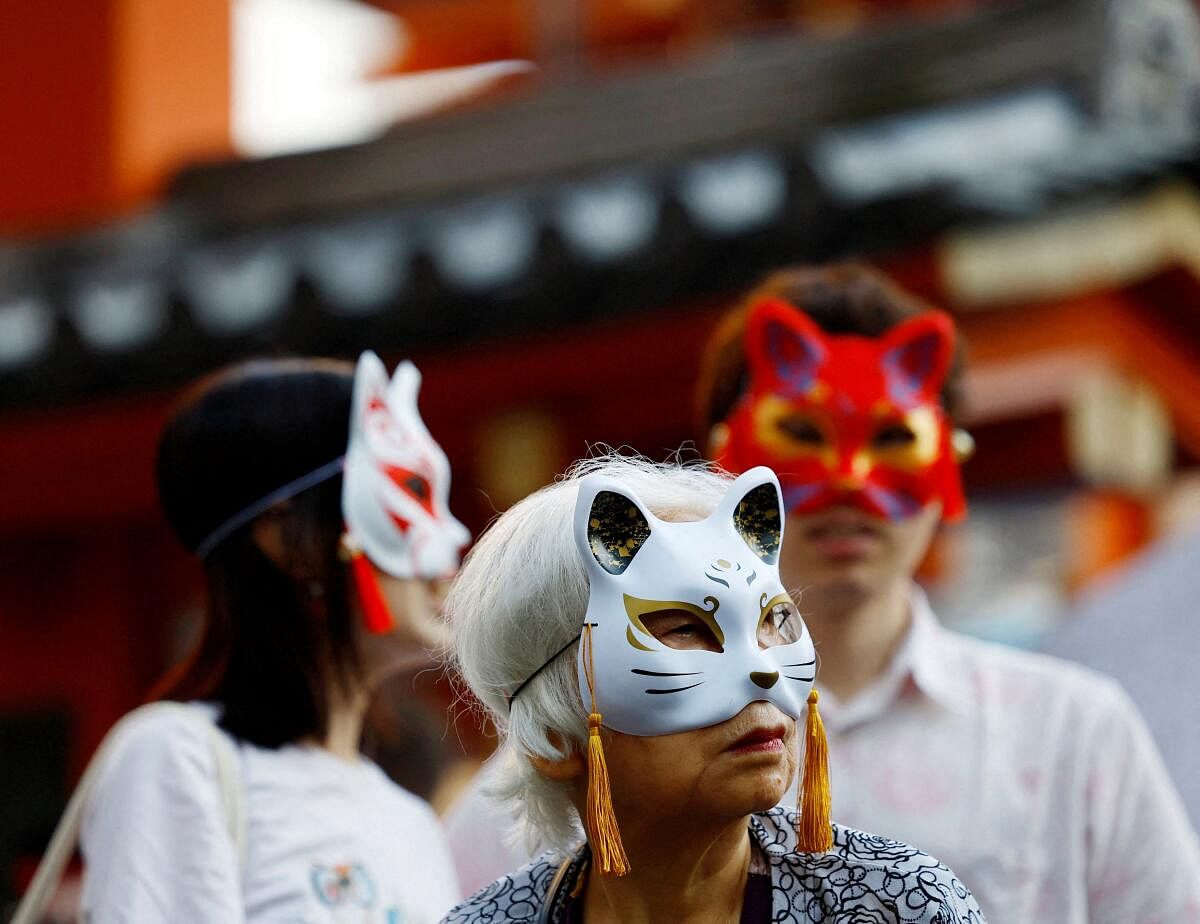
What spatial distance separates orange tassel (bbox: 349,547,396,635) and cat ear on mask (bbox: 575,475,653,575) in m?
0.91

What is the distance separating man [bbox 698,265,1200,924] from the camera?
298 centimetres

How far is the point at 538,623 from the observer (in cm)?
225

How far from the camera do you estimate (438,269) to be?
6516 mm

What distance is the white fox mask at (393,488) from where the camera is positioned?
3.05 metres

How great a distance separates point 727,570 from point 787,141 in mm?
4325

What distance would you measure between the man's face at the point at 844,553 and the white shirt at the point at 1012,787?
144mm

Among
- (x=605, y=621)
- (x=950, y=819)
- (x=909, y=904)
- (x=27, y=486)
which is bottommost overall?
(x=27, y=486)

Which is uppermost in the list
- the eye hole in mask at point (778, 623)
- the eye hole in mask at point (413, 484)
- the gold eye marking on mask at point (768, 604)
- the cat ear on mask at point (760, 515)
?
the cat ear on mask at point (760, 515)

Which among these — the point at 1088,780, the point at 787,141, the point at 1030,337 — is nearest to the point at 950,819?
the point at 1088,780

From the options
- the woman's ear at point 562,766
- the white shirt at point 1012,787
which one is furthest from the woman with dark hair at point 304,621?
the woman's ear at point 562,766

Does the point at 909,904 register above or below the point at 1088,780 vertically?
above

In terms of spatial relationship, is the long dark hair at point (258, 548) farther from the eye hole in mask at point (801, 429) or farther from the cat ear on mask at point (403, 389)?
the eye hole in mask at point (801, 429)

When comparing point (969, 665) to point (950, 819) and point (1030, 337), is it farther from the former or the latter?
point (1030, 337)

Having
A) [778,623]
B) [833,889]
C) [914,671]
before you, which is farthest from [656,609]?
[914,671]
